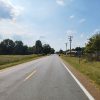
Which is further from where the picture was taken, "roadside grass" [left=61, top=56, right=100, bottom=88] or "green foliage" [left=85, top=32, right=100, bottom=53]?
"green foliage" [left=85, top=32, right=100, bottom=53]

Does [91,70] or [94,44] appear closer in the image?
[91,70]

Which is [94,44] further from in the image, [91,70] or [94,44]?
[91,70]

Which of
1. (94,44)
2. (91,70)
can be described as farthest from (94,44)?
(91,70)

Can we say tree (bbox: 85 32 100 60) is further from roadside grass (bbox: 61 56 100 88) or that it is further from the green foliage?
roadside grass (bbox: 61 56 100 88)

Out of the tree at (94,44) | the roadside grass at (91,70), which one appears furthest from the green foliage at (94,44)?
the roadside grass at (91,70)

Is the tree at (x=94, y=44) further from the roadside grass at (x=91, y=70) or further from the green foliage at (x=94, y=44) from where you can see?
the roadside grass at (x=91, y=70)

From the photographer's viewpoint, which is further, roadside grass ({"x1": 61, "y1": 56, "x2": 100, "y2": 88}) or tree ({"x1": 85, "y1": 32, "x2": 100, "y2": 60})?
tree ({"x1": 85, "y1": 32, "x2": 100, "y2": 60})

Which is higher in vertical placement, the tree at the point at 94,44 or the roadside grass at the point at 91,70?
the tree at the point at 94,44

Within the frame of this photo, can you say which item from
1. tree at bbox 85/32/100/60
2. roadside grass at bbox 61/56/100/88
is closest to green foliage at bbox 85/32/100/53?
tree at bbox 85/32/100/60

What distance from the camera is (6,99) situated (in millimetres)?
9664

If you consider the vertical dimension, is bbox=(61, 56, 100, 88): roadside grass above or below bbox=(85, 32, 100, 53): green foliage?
below

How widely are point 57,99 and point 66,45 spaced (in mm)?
165468

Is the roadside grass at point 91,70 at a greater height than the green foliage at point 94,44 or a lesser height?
lesser

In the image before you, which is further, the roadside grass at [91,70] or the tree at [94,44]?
the tree at [94,44]
